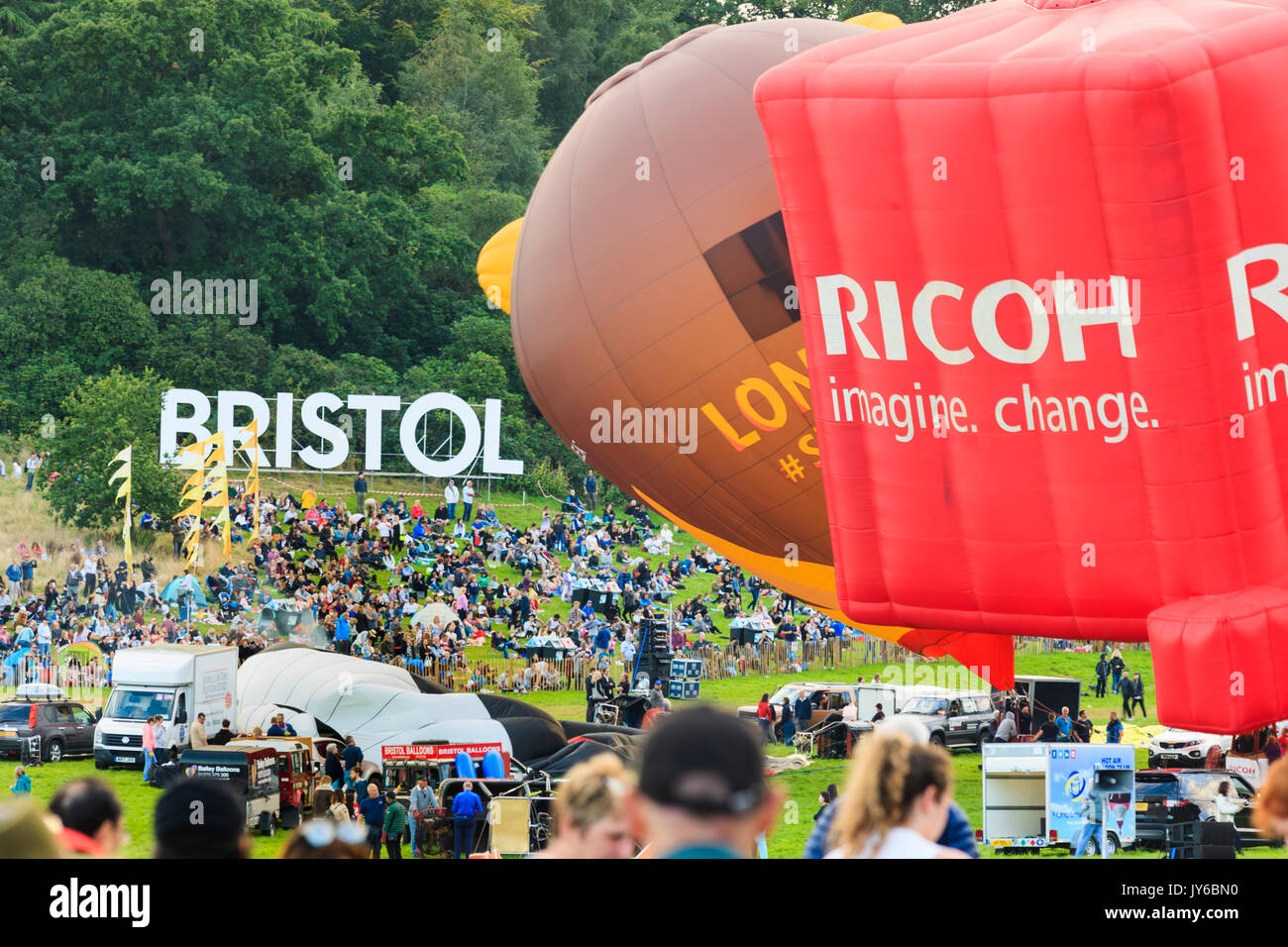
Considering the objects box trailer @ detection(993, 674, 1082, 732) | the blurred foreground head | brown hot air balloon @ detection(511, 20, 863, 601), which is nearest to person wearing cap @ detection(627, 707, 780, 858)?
the blurred foreground head

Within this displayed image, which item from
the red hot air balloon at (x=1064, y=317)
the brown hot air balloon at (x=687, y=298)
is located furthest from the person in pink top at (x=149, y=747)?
the red hot air balloon at (x=1064, y=317)

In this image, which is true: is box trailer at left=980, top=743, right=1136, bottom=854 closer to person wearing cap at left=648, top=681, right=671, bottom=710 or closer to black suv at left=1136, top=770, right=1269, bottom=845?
black suv at left=1136, top=770, right=1269, bottom=845

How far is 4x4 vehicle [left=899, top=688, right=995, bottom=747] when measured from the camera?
2430 centimetres

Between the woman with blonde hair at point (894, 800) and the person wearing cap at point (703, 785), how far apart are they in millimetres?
743

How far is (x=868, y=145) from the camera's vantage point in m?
12.8

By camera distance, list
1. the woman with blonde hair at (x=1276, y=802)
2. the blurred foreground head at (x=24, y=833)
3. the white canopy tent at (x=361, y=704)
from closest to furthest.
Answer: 1. the blurred foreground head at (x=24, y=833)
2. the woman with blonde hair at (x=1276, y=802)
3. the white canopy tent at (x=361, y=704)

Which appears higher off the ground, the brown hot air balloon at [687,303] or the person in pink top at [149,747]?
→ the brown hot air balloon at [687,303]

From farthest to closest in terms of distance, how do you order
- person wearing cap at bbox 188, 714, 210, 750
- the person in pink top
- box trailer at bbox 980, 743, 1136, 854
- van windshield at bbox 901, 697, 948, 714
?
1. van windshield at bbox 901, 697, 948, 714
2. the person in pink top
3. person wearing cap at bbox 188, 714, 210, 750
4. box trailer at bbox 980, 743, 1136, 854

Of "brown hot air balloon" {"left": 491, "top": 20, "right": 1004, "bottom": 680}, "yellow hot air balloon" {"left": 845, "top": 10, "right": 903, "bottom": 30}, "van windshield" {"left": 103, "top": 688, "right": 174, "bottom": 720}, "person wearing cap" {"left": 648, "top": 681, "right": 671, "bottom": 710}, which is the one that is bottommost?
"person wearing cap" {"left": 648, "top": 681, "right": 671, "bottom": 710}

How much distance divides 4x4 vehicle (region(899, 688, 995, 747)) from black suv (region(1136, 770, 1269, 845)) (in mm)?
6891

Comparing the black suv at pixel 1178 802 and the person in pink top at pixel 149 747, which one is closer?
the black suv at pixel 1178 802

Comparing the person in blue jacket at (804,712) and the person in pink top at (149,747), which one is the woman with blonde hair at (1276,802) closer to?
the person in pink top at (149,747)

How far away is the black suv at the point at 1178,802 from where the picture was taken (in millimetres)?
16891
